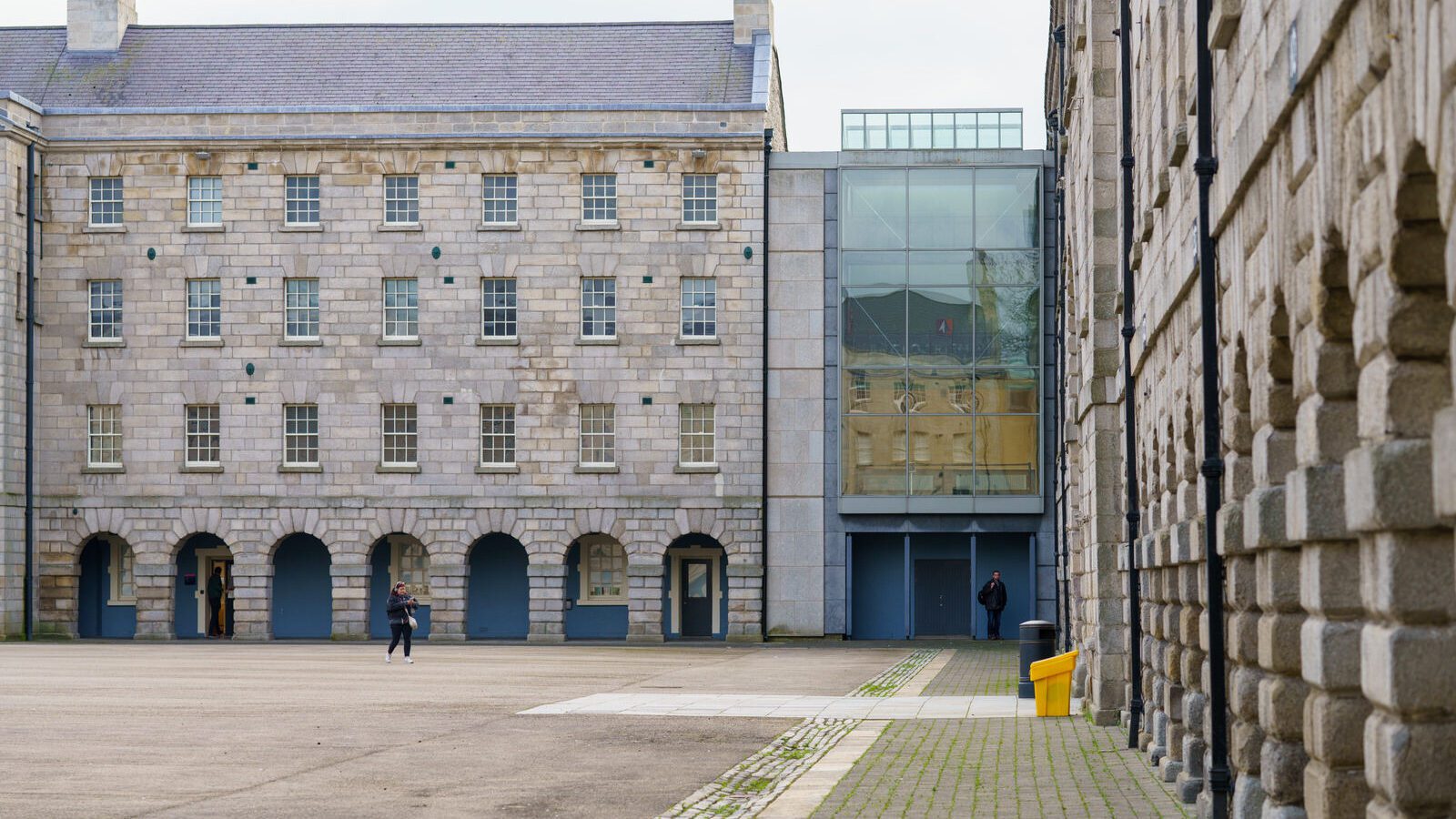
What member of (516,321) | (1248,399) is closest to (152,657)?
(516,321)

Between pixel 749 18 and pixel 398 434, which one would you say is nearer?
pixel 398 434

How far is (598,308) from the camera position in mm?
47188

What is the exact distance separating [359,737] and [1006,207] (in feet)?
100

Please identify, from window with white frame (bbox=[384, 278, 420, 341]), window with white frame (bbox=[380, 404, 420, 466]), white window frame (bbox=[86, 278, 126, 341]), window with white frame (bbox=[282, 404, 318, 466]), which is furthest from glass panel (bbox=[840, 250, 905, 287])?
white window frame (bbox=[86, 278, 126, 341])

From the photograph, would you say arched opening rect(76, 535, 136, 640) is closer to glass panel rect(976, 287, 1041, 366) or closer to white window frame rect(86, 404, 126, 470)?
white window frame rect(86, 404, 126, 470)

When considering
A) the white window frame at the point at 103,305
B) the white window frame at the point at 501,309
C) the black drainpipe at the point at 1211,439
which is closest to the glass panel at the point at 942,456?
the white window frame at the point at 501,309

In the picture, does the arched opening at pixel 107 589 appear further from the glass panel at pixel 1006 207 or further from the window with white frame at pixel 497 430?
the glass panel at pixel 1006 207

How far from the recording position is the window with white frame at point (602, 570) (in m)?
48.4

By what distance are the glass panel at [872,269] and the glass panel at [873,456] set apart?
3235 mm

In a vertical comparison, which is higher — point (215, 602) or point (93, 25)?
point (93, 25)

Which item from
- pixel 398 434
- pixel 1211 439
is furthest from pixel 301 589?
pixel 1211 439

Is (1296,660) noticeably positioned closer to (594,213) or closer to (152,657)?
(152,657)

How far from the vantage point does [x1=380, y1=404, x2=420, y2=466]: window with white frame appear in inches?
1868

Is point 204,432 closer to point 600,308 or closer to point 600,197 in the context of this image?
point 600,308
